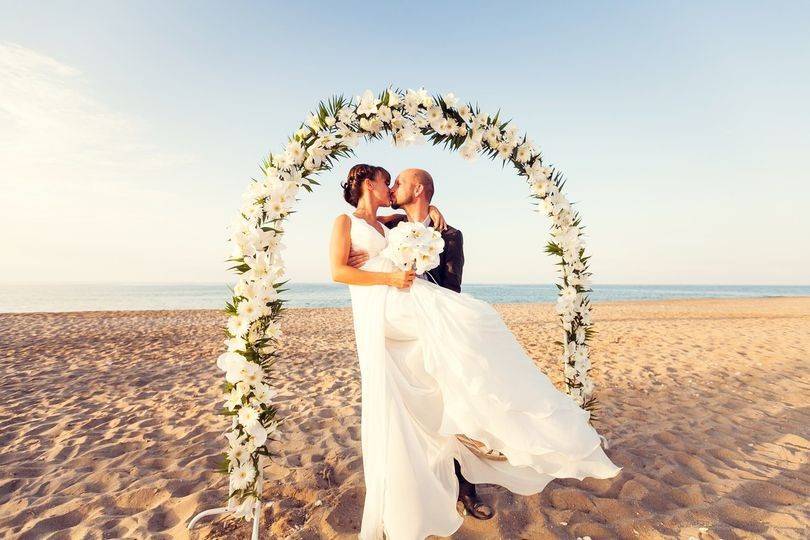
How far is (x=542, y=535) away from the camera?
125 inches

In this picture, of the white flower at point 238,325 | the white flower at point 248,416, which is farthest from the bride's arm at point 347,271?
the white flower at point 248,416

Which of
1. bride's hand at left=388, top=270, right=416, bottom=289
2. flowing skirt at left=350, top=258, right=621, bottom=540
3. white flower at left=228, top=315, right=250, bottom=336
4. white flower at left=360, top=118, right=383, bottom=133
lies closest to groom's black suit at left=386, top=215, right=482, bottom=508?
flowing skirt at left=350, top=258, right=621, bottom=540

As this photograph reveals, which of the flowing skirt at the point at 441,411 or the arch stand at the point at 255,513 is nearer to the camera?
the flowing skirt at the point at 441,411

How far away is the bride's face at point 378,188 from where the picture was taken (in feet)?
11.7

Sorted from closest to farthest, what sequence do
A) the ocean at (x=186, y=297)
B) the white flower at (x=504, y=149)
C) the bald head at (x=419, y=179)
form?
1. the bald head at (x=419, y=179)
2. the white flower at (x=504, y=149)
3. the ocean at (x=186, y=297)

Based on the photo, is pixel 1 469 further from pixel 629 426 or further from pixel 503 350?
pixel 629 426

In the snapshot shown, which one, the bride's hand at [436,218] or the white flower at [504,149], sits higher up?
the white flower at [504,149]

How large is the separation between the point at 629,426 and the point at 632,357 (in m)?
5.13

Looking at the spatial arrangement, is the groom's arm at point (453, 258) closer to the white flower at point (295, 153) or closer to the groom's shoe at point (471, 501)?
the white flower at point (295, 153)

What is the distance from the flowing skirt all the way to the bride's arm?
0.34ft

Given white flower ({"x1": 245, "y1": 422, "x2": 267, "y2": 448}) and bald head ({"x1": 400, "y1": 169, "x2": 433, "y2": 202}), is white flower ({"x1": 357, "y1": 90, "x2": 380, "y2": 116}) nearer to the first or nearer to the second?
bald head ({"x1": 400, "y1": 169, "x2": 433, "y2": 202})

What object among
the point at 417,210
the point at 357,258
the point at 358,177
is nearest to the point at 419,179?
the point at 417,210

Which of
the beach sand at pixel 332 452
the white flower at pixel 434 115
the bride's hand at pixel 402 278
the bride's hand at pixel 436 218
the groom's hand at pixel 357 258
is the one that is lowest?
the beach sand at pixel 332 452

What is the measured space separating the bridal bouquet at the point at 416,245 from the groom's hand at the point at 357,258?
39 cm
